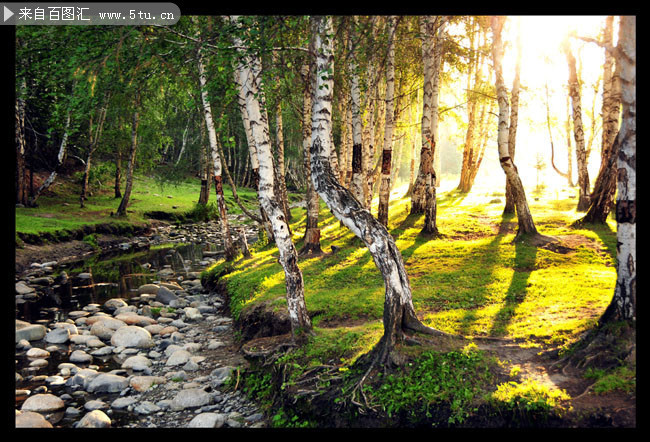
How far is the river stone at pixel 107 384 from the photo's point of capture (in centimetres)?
866

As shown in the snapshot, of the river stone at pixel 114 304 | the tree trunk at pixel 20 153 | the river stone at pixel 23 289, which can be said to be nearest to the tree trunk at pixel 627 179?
the river stone at pixel 114 304

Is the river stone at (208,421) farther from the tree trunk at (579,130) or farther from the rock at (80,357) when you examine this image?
the tree trunk at (579,130)

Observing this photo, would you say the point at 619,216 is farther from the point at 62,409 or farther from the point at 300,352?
the point at 62,409

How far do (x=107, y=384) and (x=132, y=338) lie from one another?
259 centimetres

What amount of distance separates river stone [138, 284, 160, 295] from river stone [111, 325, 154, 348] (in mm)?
4419

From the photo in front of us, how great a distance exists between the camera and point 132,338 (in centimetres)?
1121

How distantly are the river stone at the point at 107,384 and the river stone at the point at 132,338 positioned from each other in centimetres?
223

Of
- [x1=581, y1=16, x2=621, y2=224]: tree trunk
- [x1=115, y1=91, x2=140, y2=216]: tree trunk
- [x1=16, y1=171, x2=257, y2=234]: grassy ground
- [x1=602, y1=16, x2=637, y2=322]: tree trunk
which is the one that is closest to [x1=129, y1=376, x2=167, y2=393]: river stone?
[x1=602, y1=16, x2=637, y2=322]: tree trunk

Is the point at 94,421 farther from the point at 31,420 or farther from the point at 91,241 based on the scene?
the point at 91,241

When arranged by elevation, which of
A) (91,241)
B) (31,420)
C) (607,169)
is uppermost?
(607,169)

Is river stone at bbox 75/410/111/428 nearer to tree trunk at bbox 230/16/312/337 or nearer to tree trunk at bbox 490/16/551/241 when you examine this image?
tree trunk at bbox 230/16/312/337

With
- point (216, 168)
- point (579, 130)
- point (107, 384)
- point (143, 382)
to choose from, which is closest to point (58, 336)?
point (107, 384)

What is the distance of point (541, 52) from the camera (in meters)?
24.5
